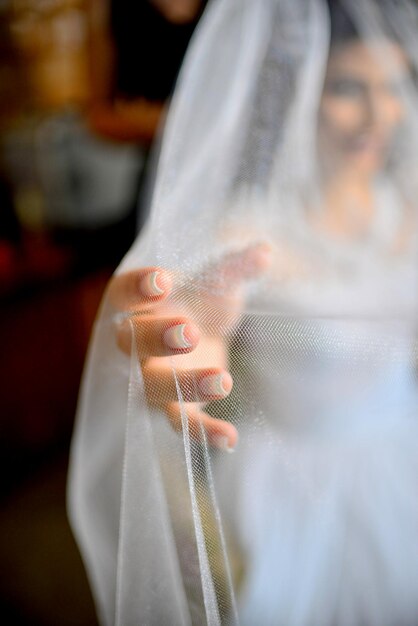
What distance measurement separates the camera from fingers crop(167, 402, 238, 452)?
42 cm

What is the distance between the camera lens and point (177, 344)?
0.40 metres

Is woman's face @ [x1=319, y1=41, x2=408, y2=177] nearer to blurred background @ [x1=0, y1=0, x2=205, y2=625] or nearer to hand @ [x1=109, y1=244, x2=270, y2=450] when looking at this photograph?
hand @ [x1=109, y1=244, x2=270, y2=450]

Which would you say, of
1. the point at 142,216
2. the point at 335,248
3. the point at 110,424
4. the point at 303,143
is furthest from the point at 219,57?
the point at 142,216

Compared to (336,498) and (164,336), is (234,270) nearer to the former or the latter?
(164,336)

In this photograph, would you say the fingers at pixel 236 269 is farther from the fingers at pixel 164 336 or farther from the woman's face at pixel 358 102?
the woman's face at pixel 358 102

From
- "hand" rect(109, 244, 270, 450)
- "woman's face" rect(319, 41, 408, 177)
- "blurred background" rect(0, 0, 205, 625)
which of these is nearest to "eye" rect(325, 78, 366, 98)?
"woman's face" rect(319, 41, 408, 177)

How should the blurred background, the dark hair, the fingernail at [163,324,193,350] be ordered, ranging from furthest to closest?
the blurred background
the dark hair
the fingernail at [163,324,193,350]

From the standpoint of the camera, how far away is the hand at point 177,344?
1.34 ft

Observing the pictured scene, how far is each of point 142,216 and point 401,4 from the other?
35.3 inches

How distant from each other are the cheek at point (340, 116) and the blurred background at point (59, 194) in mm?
639

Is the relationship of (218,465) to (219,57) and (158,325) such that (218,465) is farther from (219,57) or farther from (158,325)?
(219,57)

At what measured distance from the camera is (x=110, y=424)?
0.56 m

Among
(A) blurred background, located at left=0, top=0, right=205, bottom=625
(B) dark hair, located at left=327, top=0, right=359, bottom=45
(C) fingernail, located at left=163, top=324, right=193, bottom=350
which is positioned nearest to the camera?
(C) fingernail, located at left=163, top=324, right=193, bottom=350

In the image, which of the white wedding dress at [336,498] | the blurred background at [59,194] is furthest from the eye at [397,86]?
the blurred background at [59,194]
